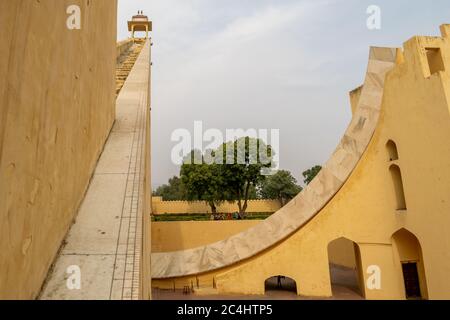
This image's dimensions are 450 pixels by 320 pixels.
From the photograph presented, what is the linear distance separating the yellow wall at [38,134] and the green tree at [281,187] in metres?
24.2

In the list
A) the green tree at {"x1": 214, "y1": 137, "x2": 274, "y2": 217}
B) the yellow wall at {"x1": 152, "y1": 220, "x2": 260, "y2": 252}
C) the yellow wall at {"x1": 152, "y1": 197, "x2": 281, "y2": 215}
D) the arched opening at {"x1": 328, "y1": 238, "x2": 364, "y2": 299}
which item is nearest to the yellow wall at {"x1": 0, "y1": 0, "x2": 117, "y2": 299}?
the arched opening at {"x1": 328, "y1": 238, "x2": 364, "y2": 299}

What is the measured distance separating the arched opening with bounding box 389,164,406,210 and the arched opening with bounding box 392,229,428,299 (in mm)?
673

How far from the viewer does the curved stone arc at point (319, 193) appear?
7945mm

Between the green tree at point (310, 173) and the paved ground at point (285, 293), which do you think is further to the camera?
the green tree at point (310, 173)

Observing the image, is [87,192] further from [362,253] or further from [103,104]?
[362,253]

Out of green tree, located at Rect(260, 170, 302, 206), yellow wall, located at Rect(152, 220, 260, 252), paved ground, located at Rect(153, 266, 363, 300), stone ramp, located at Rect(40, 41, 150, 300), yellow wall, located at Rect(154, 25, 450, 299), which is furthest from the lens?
green tree, located at Rect(260, 170, 302, 206)

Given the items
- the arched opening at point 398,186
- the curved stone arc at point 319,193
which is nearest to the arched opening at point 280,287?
the curved stone arc at point 319,193

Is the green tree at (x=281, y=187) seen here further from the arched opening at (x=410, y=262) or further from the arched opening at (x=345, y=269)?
the arched opening at (x=410, y=262)

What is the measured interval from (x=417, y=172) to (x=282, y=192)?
19704 mm

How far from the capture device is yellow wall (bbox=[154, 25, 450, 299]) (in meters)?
6.25

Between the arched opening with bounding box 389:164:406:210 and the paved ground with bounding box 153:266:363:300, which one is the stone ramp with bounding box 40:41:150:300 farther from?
the arched opening with bounding box 389:164:406:210

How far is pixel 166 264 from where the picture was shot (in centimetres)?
889

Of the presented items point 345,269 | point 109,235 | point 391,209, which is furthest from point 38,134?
point 345,269

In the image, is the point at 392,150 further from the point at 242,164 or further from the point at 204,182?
the point at 204,182
